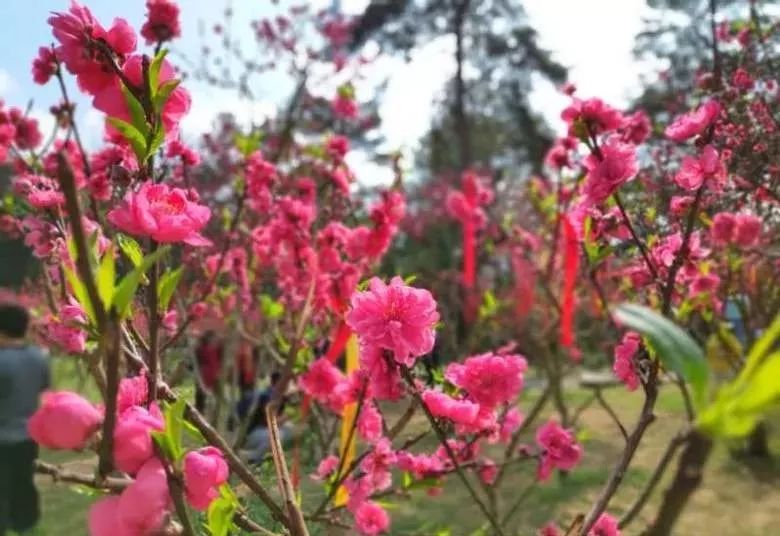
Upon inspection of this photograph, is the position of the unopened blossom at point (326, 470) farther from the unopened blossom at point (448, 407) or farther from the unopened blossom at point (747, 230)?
the unopened blossom at point (747, 230)

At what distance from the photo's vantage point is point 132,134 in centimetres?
101

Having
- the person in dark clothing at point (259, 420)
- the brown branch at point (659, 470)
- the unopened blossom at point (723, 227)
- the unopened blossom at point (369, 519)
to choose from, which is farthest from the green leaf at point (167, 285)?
the person in dark clothing at point (259, 420)

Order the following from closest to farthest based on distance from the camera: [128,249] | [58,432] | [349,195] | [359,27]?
1. [58,432]
2. [128,249]
3. [349,195]
4. [359,27]

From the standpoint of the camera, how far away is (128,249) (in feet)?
3.34

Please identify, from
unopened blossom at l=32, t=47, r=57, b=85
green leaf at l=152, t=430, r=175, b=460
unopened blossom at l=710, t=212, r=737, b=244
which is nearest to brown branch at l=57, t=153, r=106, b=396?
green leaf at l=152, t=430, r=175, b=460

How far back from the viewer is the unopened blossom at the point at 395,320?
1.17 meters

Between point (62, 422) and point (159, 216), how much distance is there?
31cm

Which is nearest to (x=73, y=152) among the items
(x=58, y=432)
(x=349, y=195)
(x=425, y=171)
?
(x=349, y=195)

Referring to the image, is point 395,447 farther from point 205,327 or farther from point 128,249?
point 205,327

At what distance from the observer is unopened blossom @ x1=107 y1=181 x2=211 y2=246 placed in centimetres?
91

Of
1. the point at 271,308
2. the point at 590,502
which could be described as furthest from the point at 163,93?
the point at 590,502

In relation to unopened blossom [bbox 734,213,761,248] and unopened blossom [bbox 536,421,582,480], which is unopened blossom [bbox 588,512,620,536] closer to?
unopened blossom [bbox 536,421,582,480]

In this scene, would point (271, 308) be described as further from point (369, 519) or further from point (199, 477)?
point (199, 477)

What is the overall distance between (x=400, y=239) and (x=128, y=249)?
1609 cm
